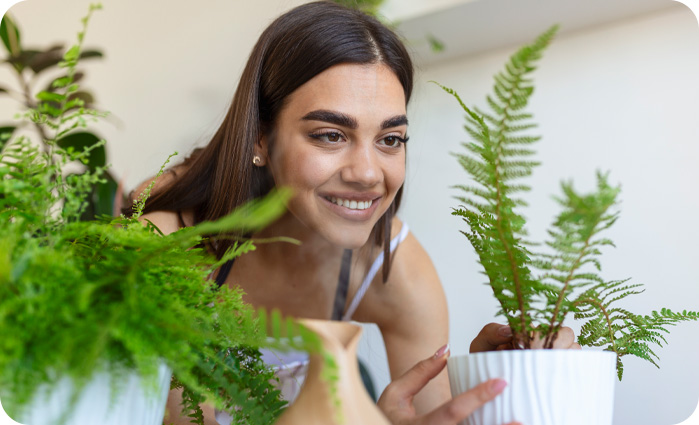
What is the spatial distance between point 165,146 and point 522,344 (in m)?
2.73

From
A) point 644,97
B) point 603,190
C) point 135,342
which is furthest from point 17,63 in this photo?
point 644,97

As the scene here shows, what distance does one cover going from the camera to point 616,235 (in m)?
1.91

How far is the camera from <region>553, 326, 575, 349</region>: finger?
53cm

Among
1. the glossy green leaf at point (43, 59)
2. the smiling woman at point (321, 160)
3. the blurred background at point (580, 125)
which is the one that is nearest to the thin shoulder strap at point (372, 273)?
the smiling woman at point (321, 160)

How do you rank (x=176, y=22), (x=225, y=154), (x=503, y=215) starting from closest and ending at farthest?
(x=503, y=215)
(x=225, y=154)
(x=176, y=22)

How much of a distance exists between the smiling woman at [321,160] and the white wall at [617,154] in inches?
22.4

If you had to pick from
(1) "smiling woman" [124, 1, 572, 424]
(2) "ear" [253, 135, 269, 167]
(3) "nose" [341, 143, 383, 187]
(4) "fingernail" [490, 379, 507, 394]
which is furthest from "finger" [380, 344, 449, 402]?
(2) "ear" [253, 135, 269, 167]

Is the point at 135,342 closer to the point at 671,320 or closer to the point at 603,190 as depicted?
the point at 603,190

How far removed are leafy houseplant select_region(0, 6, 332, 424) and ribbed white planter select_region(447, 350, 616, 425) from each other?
0.17m

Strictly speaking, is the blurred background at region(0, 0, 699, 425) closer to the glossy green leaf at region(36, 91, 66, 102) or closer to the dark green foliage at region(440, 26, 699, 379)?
the dark green foliage at region(440, 26, 699, 379)

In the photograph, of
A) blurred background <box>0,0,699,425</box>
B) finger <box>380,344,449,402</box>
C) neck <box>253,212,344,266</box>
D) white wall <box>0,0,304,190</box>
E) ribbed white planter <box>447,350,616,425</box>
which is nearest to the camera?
ribbed white planter <box>447,350,616,425</box>

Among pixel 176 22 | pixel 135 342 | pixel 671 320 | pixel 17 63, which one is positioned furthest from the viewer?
pixel 176 22

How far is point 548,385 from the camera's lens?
47cm

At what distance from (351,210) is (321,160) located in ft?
0.38
